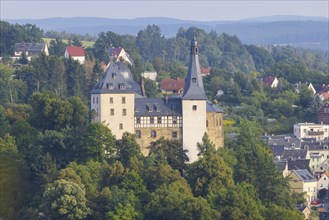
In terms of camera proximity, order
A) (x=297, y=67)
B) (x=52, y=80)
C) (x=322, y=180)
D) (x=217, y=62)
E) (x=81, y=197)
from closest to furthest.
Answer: (x=81, y=197), (x=322, y=180), (x=52, y=80), (x=297, y=67), (x=217, y=62)

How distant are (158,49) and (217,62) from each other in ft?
22.1

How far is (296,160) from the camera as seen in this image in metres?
71.9

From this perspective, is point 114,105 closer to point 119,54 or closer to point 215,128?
point 215,128

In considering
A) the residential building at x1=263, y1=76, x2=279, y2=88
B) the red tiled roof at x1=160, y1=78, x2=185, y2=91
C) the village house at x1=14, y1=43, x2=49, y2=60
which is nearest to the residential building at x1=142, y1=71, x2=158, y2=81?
the red tiled roof at x1=160, y1=78, x2=185, y2=91

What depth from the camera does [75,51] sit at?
302 feet

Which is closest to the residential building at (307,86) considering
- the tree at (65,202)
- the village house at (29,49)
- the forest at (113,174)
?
the village house at (29,49)

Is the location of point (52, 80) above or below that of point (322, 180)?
above

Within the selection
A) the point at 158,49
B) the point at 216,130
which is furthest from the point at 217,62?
the point at 216,130

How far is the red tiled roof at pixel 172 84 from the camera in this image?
85.8 metres

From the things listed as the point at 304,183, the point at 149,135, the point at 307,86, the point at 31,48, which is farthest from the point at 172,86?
the point at 149,135

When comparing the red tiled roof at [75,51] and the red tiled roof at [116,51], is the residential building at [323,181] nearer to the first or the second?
the red tiled roof at [75,51]

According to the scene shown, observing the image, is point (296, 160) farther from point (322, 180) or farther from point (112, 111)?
point (112, 111)

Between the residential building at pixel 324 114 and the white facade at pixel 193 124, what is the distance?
2564 cm

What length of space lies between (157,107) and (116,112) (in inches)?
82.8
